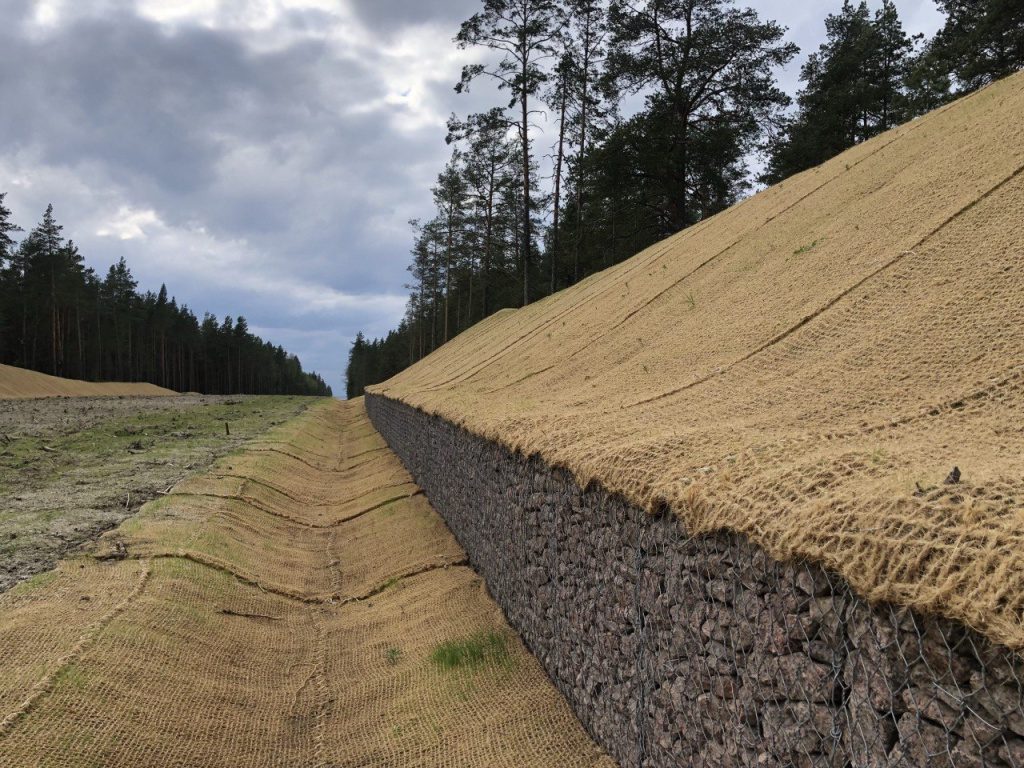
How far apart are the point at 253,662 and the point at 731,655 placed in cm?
326

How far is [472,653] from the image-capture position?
4020 mm

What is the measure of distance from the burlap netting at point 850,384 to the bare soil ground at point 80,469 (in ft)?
10.9

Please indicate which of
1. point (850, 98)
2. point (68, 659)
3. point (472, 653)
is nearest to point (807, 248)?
point (472, 653)

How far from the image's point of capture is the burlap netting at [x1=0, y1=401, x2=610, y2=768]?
2.99 metres

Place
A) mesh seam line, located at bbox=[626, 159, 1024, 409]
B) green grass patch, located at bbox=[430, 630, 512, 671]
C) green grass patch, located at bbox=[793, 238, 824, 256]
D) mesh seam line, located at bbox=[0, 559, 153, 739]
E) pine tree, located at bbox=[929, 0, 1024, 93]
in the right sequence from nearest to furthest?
mesh seam line, located at bbox=[0, 559, 153, 739]
green grass patch, located at bbox=[430, 630, 512, 671]
mesh seam line, located at bbox=[626, 159, 1024, 409]
green grass patch, located at bbox=[793, 238, 824, 256]
pine tree, located at bbox=[929, 0, 1024, 93]

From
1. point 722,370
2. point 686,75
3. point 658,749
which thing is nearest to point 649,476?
point 658,749

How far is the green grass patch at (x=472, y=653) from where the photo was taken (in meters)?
3.93

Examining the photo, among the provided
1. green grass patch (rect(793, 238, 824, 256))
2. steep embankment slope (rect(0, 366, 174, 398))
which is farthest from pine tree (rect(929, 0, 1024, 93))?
steep embankment slope (rect(0, 366, 174, 398))

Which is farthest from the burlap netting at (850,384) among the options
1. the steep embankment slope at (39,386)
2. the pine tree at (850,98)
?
the steep embankment slope at (39,386)

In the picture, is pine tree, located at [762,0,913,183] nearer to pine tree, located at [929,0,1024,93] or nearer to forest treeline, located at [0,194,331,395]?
pine tree, located at [929,0,1024,93]

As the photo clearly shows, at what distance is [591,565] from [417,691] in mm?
1597

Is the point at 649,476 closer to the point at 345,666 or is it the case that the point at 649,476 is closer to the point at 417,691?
the point at 417,691

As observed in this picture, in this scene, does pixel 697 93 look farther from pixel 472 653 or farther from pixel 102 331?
pixel 102 331

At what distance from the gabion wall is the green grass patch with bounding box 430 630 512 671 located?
248 mm
